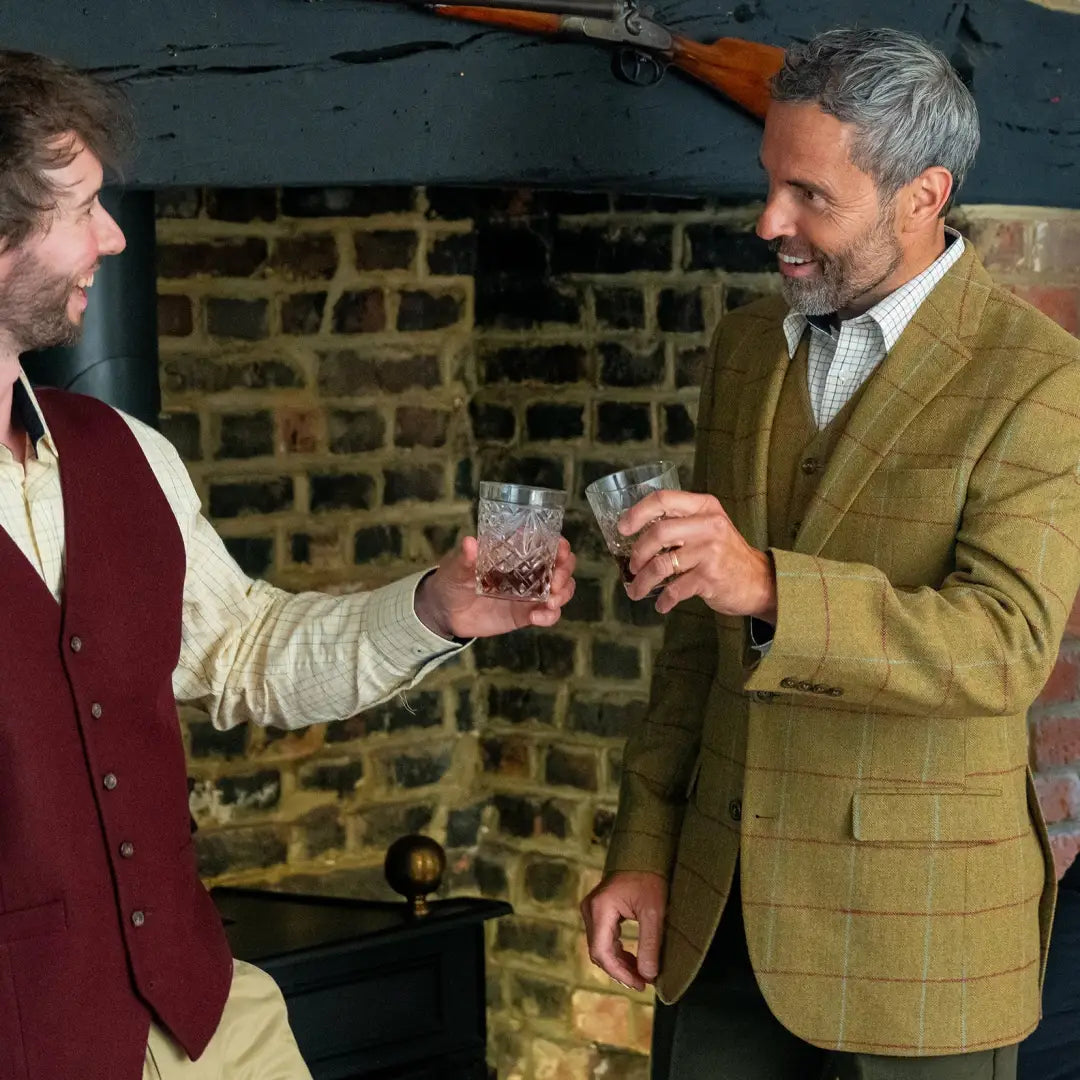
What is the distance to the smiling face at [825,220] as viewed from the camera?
1844mm

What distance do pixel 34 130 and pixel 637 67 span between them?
37.5 inches

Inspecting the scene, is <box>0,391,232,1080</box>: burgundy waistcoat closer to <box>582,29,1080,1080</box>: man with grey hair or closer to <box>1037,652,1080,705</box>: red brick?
<box>582,29,1080,1080</box>: man with grey hair

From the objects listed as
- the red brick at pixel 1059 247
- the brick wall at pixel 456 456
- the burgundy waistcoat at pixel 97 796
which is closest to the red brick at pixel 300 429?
the brick wall at pixel 456 456

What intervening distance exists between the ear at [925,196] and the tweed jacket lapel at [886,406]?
0.11 metres

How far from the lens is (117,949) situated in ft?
5.29

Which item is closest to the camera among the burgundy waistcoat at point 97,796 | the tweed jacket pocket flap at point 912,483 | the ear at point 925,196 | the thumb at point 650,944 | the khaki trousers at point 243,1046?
the burgundy waistcoat at point 97,796

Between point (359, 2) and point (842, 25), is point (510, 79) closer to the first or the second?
point (359, 2)

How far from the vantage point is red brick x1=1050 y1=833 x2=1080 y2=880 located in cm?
310

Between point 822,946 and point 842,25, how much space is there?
141cm

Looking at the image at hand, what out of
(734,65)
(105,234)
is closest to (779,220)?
(734,65)

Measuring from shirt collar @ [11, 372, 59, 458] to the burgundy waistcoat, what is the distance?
14 mm

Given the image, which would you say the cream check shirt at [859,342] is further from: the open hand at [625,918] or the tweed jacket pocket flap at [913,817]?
the open hand at [625,918]

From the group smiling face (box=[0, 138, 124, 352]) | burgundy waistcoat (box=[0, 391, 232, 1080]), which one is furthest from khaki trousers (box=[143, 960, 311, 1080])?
smiling face (box=[0, 138, 124, 352])

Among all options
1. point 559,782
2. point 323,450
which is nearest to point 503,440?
point 323,450
